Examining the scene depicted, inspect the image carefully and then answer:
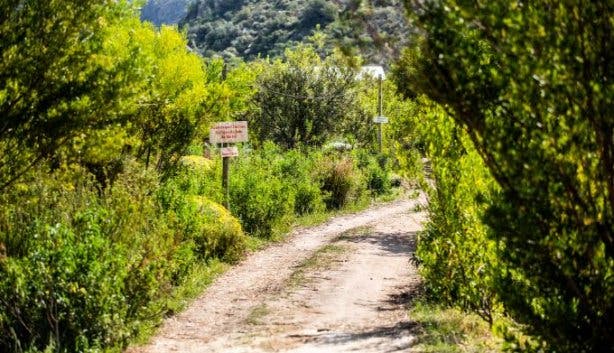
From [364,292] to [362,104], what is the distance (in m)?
25.7

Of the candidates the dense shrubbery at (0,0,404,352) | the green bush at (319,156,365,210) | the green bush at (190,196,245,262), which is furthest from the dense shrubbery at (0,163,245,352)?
the green bush at (319,156,365,210)

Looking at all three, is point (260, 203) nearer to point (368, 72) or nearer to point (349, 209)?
point (349, 209)

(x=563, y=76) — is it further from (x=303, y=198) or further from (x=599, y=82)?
(x=303, y=198)

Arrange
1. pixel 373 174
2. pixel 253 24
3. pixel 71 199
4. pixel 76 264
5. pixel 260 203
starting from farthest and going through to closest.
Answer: pixel 253 24
pixel 373 174
pixel 260 203
pixel 71 199
pixel 76 264

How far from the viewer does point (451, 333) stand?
27.0 feet

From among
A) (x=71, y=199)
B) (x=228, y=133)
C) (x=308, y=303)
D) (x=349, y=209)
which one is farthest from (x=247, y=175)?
(x=71, y=199)

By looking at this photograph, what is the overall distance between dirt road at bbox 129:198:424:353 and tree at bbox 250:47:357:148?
1223cm

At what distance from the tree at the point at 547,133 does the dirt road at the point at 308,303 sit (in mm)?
3271

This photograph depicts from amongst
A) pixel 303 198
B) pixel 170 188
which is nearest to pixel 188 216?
pixel 170 188

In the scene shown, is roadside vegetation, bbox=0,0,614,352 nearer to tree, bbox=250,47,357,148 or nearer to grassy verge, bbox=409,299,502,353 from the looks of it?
grassy verge, bbox=409,299,502,353

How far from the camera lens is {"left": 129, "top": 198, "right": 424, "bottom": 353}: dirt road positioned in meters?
8.77

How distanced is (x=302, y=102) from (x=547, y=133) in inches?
1010

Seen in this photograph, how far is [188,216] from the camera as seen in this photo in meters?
13.5

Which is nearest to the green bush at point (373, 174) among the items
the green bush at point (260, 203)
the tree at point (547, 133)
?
the green bush at point (260, 203)
